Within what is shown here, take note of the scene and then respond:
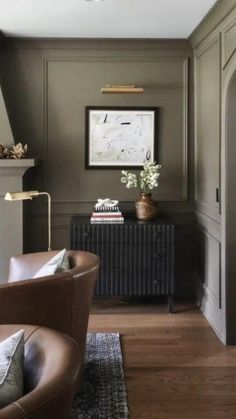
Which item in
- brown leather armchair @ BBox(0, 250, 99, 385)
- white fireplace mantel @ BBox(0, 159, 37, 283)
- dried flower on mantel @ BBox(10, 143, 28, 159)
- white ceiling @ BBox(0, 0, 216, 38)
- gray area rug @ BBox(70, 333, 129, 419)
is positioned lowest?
gray area rug @ BBox(70, 333, 129, 419)

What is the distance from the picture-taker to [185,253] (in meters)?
4.87

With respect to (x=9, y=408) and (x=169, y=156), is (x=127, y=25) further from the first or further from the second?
(x=9, y=408)

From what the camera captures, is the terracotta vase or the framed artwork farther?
the framed artwork

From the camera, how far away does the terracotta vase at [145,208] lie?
4.54m

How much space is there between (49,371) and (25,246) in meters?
3.36

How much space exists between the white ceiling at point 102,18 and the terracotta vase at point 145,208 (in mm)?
1405

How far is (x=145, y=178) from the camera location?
455cm

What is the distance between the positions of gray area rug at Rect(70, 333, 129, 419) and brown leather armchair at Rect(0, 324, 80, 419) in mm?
1116

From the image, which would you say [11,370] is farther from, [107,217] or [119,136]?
[119,136]

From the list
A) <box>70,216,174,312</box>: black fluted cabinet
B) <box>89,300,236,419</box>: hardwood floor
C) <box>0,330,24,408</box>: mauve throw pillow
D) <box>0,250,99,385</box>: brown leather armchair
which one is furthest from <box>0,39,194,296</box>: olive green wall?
<box>0,330,24,408</box>: mauve throw pillow

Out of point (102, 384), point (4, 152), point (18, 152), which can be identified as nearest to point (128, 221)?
point (18, 152)

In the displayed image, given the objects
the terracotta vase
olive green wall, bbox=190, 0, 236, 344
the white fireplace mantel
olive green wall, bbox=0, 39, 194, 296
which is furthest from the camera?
olive green wall, bbox=0, 39, 194, 296

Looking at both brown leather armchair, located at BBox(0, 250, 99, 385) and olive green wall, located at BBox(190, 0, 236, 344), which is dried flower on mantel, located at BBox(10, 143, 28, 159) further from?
brown leather armchair, located at BBox(0, 250, 99, 385)

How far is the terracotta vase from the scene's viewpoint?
179 inches
